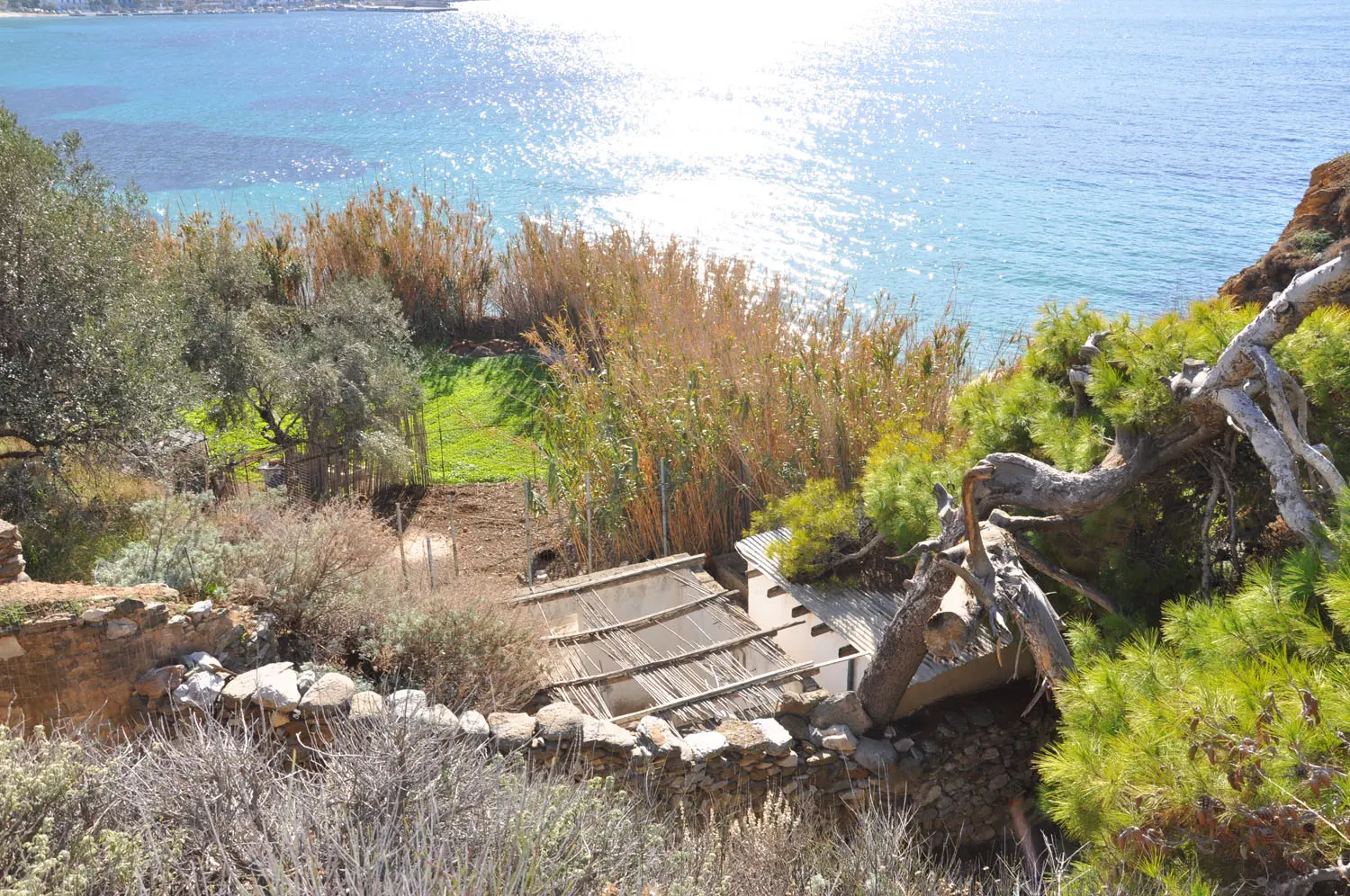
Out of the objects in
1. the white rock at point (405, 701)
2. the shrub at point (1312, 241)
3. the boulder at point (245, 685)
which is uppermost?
the shrub at point (1312, 241)

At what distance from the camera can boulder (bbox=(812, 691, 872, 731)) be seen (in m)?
4.57

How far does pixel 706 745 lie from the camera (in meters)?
4.28

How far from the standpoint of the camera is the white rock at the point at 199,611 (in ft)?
14.3

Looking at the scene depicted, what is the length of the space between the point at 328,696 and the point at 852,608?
259cm

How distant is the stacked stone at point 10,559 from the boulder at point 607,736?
9.56ft

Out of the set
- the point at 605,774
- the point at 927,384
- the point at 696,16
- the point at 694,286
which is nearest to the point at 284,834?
the point at 605,774

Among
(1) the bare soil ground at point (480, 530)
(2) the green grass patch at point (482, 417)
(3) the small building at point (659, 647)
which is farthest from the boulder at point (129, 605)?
(2) the green grass patch at point (482, 417)

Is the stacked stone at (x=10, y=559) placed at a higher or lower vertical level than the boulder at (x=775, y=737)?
higher

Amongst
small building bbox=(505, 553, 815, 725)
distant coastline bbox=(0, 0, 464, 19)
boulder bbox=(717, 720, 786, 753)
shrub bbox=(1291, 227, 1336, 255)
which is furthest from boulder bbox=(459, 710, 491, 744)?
distant coastline bbox=(0, 0, 464, 19)

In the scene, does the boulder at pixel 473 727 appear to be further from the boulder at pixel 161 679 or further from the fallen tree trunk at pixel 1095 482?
the fallen tree trunk at pixel 1095 482

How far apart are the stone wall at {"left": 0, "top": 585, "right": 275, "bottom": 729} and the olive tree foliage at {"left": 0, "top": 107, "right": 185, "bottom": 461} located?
1.78 meters

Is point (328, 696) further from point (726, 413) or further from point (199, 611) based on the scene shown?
point (726, 413)

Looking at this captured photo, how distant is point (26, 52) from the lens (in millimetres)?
51312

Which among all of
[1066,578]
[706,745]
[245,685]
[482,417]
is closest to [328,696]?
[245,685]
